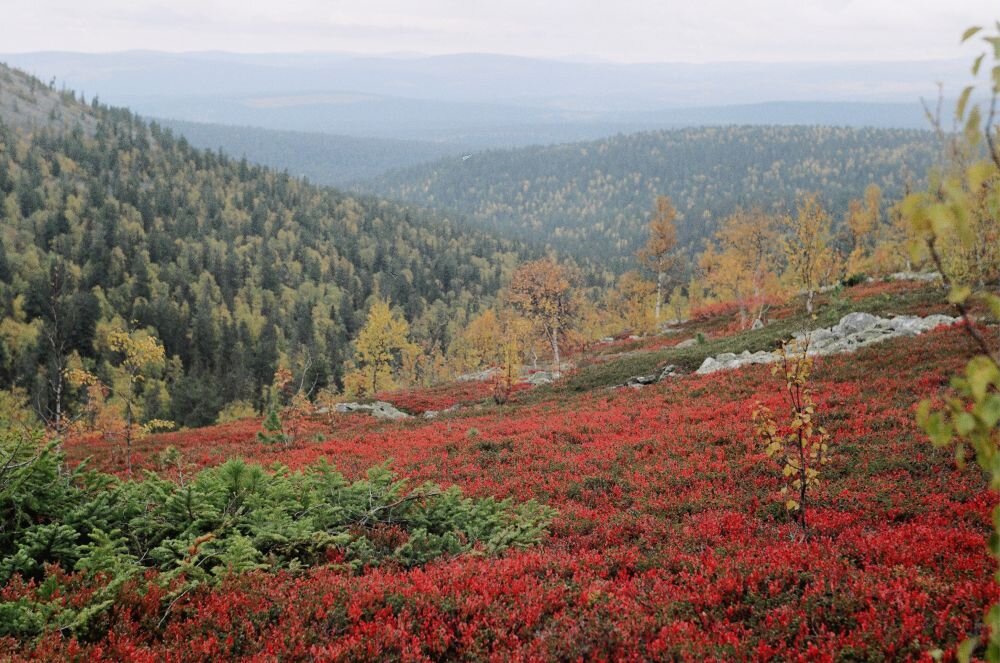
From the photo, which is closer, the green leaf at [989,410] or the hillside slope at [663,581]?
the green leaf at [989,410]

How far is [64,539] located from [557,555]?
648cm

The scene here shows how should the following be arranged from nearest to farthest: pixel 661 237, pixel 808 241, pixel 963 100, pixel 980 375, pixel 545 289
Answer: pixel 980 375 → pixel 963 100 → pixel 808 241 → pixel 545 289 → pixel 661 237

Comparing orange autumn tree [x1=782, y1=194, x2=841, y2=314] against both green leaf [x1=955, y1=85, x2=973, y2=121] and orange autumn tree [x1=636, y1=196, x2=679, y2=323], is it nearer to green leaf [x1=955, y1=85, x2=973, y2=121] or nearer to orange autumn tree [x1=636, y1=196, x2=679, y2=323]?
orange autumn tree [x1=636, y1=196, x2=679, y2=323]

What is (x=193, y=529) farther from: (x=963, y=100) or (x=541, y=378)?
(x=541, y=378)

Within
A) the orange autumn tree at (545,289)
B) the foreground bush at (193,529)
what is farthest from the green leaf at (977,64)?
the orange autumn tree at (545,289)

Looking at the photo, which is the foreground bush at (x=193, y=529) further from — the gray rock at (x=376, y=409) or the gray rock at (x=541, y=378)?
the gray rock at (x=541, y=378)

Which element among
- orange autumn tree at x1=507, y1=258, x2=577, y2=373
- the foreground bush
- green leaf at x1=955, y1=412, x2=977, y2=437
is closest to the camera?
green leaf at x1=955, y1=412, x2=977, y2=437

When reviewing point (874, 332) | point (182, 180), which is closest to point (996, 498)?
point (874, 332)

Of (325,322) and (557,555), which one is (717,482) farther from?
(325,322)

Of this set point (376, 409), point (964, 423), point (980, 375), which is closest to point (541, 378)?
point (376, 409)

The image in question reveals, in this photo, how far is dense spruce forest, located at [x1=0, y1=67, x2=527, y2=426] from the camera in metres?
101

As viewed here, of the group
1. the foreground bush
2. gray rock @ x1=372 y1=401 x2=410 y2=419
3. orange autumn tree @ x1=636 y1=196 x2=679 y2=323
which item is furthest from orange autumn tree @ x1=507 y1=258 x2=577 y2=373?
the foreground bush

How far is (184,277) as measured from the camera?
13788 centimetres

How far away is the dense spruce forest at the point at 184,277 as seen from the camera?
101250mm
